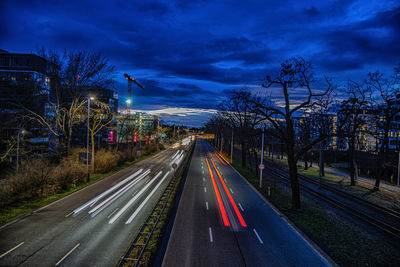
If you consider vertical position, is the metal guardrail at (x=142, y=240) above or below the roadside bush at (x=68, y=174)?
below

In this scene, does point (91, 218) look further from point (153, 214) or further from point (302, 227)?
point (302, 227)

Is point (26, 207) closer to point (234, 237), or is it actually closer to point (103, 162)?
point (103, 162)

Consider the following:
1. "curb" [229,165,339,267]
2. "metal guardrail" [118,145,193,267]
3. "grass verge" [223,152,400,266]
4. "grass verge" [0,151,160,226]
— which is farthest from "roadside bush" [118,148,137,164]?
"grass verge" [223,152,400,266]

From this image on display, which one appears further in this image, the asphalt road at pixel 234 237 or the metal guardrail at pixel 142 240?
the asphalt road at pixel 234 237

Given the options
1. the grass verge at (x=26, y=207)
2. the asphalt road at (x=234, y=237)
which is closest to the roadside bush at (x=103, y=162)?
the grass verge at (x=26, y=207)

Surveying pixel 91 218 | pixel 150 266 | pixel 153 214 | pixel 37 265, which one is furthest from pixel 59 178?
pixel 150 266

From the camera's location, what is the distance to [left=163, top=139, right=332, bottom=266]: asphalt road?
33.8ft

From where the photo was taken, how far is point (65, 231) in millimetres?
12984

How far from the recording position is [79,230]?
1316 cm

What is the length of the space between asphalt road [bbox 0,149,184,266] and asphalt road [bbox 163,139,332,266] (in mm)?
3136

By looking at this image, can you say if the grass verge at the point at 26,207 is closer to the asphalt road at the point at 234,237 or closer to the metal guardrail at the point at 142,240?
the metal guardrail at the point at 142,240

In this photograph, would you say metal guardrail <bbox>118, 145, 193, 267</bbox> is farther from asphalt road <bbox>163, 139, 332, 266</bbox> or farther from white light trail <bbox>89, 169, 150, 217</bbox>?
white light trail <bbox>89, 169, 150, 217</bbox>

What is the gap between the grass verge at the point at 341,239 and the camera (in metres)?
10.6

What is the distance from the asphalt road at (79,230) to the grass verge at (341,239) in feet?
36.4
